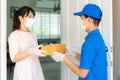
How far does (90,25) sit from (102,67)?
0.36 metres

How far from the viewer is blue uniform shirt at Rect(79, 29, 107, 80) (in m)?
1.76

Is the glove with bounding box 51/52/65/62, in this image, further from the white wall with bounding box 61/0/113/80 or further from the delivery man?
the white wall with bounding box 61/0/113/80

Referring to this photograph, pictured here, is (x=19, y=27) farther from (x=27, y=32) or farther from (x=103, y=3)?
(x=103, y=3)

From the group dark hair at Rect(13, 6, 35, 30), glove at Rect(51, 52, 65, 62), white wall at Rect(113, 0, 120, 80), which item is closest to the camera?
glove at Rect(51, 52, 65, 62)

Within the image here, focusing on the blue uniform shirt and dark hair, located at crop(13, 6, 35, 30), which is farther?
dark hair, located at crop(13, 6, 35, 30)

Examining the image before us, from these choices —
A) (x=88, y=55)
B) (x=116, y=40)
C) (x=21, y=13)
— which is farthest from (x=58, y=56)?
(x=116, y=40)

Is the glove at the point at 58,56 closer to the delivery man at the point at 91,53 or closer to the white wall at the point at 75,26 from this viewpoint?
the delivery man at the point at 91,53

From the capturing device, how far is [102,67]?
1849mm

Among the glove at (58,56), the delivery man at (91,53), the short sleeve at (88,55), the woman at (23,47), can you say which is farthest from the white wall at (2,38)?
the short sleeve at (88,55)

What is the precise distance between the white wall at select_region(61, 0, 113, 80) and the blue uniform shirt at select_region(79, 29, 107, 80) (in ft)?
2.37

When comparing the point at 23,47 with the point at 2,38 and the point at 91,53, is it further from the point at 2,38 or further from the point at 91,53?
the point at 91,53

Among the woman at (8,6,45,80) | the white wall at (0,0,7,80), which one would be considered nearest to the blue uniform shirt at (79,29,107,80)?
the woman at (8,6,45,80)

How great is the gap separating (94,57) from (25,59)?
0.74 m

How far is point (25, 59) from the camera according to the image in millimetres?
2203
